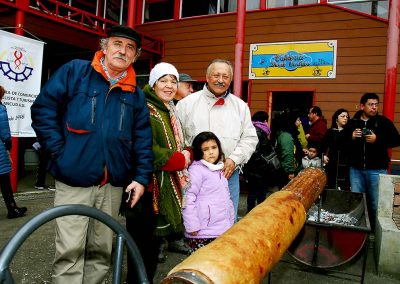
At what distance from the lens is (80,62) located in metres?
2.24

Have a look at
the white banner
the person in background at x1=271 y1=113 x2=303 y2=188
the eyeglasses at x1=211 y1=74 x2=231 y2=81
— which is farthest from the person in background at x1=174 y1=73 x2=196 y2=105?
the white banner

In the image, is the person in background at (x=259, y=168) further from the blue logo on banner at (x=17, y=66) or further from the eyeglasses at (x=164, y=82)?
the blue logo on banner at (x=17, y=66)

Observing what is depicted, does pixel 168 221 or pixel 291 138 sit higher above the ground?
pixel 291 138

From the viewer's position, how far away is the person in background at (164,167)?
2.47 metres

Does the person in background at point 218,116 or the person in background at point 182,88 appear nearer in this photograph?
the person in background at point 218,116

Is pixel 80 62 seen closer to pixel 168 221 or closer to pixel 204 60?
pixel 168 221

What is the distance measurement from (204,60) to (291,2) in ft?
9.69

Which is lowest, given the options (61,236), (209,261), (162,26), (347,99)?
(61,236)

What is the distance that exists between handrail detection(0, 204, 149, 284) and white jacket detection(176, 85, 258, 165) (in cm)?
177

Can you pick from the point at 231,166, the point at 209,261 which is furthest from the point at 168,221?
the point at 209,261

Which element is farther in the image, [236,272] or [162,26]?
[162,26]

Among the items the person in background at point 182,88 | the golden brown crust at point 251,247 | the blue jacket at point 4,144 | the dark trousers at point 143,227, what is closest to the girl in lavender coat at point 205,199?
the dark trousers at point 143,227

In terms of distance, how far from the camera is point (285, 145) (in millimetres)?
5570

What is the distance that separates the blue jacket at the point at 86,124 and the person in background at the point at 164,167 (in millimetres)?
256
